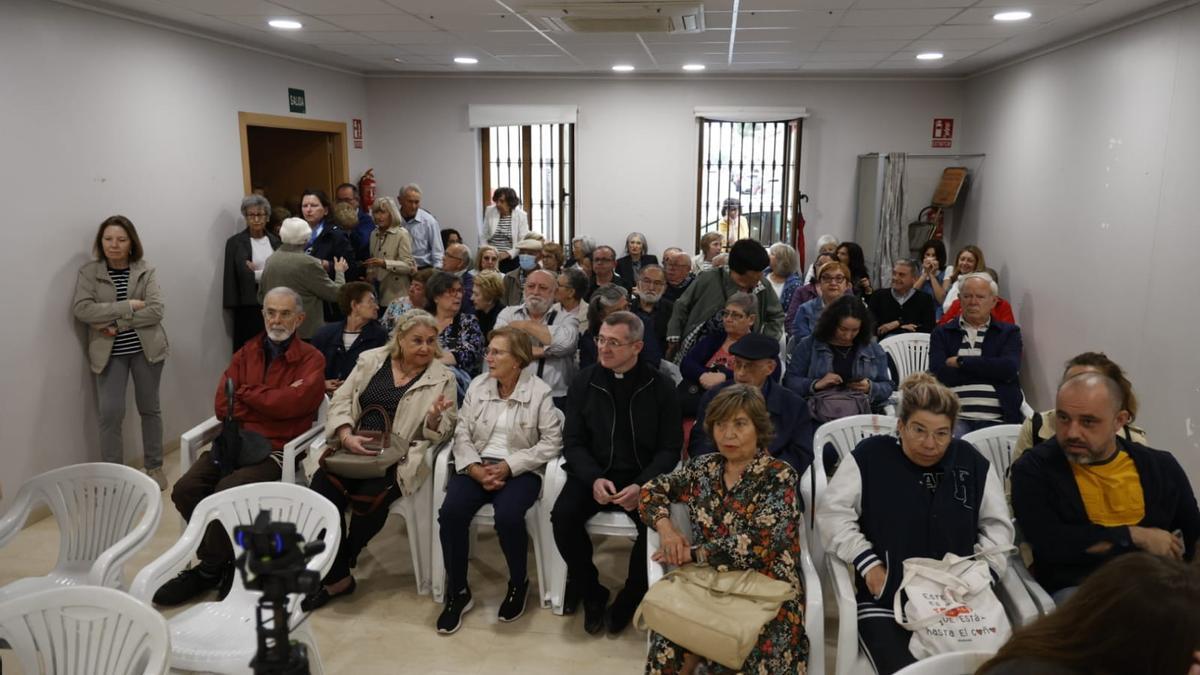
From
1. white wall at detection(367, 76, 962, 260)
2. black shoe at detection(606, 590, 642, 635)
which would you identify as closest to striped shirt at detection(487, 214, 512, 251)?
white wall at detection(367, 76, 962, 260)

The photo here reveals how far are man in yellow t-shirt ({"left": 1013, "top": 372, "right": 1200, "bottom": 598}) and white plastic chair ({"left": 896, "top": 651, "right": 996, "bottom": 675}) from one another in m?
0.90

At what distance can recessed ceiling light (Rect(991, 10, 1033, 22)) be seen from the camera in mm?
4617

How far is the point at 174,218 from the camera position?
5.27 meters

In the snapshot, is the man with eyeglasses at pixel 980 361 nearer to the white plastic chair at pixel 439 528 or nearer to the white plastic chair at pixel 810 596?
the white plastic chair at pixel 810 596

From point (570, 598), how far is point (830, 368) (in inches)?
64.4

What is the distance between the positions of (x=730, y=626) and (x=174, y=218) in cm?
462

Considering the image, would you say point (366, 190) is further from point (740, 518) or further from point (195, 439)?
point (740, 518)

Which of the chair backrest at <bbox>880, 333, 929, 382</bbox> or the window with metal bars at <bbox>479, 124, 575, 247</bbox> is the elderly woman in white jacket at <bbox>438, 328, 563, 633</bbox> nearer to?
the chair backrest at <bbox>880, 333, 929, 382</bbox>

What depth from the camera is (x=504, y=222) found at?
312 inches

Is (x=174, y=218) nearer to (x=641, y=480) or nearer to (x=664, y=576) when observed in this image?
(x=641, y=480)

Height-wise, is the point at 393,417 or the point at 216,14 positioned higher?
the point at 216,14

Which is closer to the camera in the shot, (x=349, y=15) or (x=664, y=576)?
→ (x=664, y=576)

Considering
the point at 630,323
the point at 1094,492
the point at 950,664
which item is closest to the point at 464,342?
the point at 630,323

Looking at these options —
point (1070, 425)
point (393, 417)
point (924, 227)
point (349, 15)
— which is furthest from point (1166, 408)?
point (349, 15)
